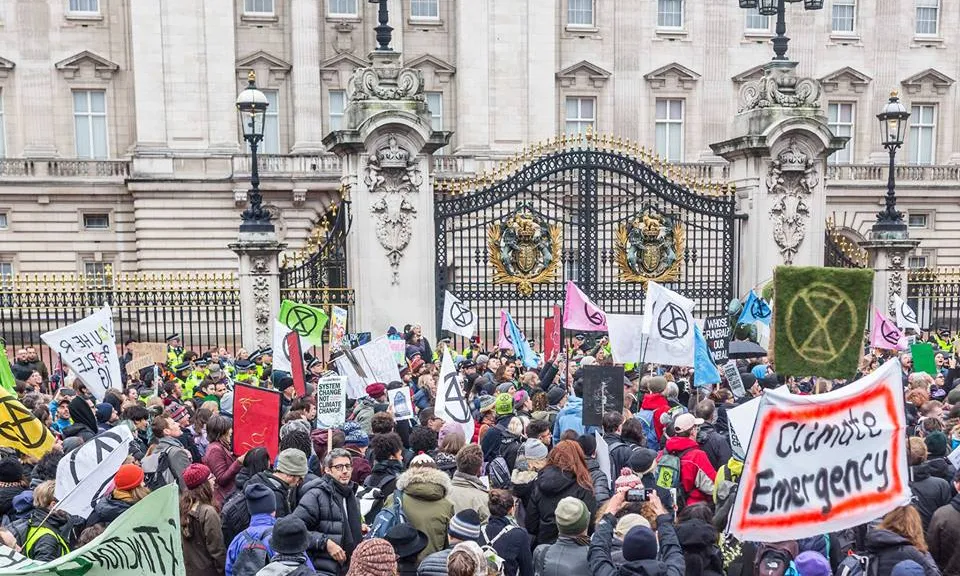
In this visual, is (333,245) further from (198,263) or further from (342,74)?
(342,74)

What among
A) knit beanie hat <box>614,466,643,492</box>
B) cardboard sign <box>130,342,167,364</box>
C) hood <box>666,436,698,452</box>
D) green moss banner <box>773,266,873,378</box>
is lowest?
cardboard sign <box>130,342,167,364</box>

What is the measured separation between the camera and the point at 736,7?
37.5m

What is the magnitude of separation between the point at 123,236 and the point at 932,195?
30.3 metres

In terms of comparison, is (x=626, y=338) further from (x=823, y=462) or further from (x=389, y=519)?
(x=823, y=462)

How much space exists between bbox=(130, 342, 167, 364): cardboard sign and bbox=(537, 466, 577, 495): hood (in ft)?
38.3

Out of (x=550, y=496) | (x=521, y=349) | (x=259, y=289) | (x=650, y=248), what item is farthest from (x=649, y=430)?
(x=650, y=248)


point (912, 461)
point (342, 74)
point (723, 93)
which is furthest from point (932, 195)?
point (912, 461)

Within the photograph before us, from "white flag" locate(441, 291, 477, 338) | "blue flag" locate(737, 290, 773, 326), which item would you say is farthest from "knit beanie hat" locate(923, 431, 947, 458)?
"white flag" locate(441, 291, 477, 338)

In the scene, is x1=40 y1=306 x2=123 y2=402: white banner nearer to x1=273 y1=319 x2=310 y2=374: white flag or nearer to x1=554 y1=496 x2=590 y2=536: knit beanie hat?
x1=273 y1=319 x2=310 y2=374: white flag

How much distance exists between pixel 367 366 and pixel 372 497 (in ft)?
13.3

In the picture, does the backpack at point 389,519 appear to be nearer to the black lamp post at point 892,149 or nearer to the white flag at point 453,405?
the white flag at point 453,405

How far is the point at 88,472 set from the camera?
6926 millimetres

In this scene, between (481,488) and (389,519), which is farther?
(481,488)

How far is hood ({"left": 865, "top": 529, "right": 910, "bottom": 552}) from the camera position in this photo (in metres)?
5.87
